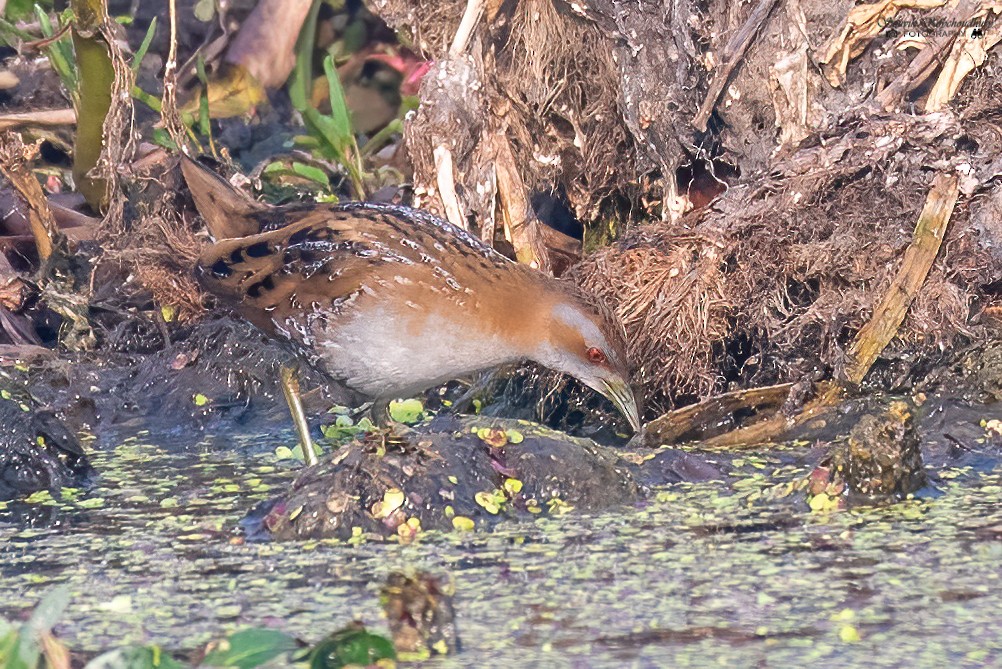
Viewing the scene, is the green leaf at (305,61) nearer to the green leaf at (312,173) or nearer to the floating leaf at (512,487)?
the green leaf at (312,173)

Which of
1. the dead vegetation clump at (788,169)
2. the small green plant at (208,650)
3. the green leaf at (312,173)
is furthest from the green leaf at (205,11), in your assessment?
the small green plant at (208,650)

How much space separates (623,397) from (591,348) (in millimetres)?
224

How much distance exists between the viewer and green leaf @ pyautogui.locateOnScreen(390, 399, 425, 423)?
5.70m

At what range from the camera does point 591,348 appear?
4824 millimetres

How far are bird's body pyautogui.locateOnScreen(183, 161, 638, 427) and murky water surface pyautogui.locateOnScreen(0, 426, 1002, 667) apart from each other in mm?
558

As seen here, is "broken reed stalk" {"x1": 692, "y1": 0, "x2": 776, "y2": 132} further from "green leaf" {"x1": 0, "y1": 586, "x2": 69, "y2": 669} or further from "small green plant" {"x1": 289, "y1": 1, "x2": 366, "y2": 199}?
"green leaf" {"x1": 0, "y1": 586, "x2": 69, "y2": 669}

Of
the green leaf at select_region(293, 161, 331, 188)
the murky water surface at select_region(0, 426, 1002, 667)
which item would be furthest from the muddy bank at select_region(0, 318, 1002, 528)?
the green leaf at select_region(293, 161, 331, 188)

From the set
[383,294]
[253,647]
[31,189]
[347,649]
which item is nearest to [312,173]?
→ [31,189]

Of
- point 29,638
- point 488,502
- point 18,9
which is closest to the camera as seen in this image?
point 29,638

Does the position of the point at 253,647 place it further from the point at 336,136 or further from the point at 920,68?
the point at 336,136

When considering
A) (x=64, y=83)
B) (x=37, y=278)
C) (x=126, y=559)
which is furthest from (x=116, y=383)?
(x=126, y=559)

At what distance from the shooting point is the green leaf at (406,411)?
18.7 feet

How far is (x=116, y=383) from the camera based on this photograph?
5992 mm

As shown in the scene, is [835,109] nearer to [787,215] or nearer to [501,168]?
[787,215]
